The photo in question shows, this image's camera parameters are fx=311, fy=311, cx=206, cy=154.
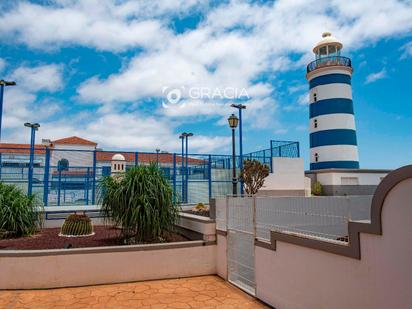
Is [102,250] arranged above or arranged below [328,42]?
below

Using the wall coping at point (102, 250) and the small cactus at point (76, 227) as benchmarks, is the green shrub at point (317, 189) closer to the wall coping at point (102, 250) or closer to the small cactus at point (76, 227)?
the wall coping at point (102, 250)

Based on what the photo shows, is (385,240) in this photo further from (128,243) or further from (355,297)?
(128,243)

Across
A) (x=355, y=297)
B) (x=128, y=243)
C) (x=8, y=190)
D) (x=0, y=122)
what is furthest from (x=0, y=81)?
(x=355, y=297)

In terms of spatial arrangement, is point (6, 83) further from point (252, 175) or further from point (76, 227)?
point (252, 175)

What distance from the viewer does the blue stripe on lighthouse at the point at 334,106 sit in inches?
955

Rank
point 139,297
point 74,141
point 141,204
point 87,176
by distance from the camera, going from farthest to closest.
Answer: point 74,141, point 87,176, point 141,204, point 139,297

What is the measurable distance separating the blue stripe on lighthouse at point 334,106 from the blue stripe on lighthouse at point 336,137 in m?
1.51

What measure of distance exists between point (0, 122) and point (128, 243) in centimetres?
1050

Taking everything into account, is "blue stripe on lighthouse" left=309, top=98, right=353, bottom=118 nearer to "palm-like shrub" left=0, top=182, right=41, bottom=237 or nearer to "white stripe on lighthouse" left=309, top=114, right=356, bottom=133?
"white stripe on lighthouse" left=309, top=114, right=356, bottom=133

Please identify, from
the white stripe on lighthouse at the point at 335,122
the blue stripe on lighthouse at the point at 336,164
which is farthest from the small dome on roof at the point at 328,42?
the blue stripe on lighthouse at the point at 336,164

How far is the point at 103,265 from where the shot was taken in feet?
20.6

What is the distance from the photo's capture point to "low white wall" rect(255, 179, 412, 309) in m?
3.02

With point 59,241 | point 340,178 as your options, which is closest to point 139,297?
point 59,241

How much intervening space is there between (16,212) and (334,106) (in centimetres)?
2259
